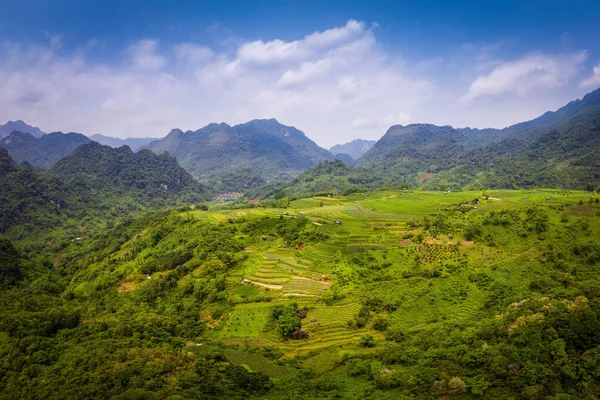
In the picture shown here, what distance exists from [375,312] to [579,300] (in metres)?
22.5

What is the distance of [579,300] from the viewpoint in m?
31.3

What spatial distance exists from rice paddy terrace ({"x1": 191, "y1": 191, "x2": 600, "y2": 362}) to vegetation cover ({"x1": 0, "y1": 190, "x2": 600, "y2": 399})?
28 cm

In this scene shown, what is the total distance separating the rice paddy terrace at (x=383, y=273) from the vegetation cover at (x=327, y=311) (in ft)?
0.90

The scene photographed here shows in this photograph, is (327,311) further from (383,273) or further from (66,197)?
(66,197)

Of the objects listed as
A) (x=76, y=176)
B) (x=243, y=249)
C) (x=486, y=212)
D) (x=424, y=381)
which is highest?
(x=76, y=176)

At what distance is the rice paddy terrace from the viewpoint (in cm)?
4384

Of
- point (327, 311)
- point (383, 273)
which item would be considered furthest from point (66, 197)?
point (383, 273)

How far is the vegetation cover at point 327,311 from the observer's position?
95.8 ft

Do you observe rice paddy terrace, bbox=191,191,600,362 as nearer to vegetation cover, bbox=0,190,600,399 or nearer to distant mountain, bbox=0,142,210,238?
vegetation cover, bbox=0,190,600,399

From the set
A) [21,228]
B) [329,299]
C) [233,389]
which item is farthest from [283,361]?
[21,228]

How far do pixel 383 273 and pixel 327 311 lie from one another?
42.1 ft

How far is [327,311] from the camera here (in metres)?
47.3

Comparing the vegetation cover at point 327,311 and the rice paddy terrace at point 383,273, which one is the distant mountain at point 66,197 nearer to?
the vegetation cover at point 327,311

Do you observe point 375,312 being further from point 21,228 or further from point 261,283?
point 21,228
